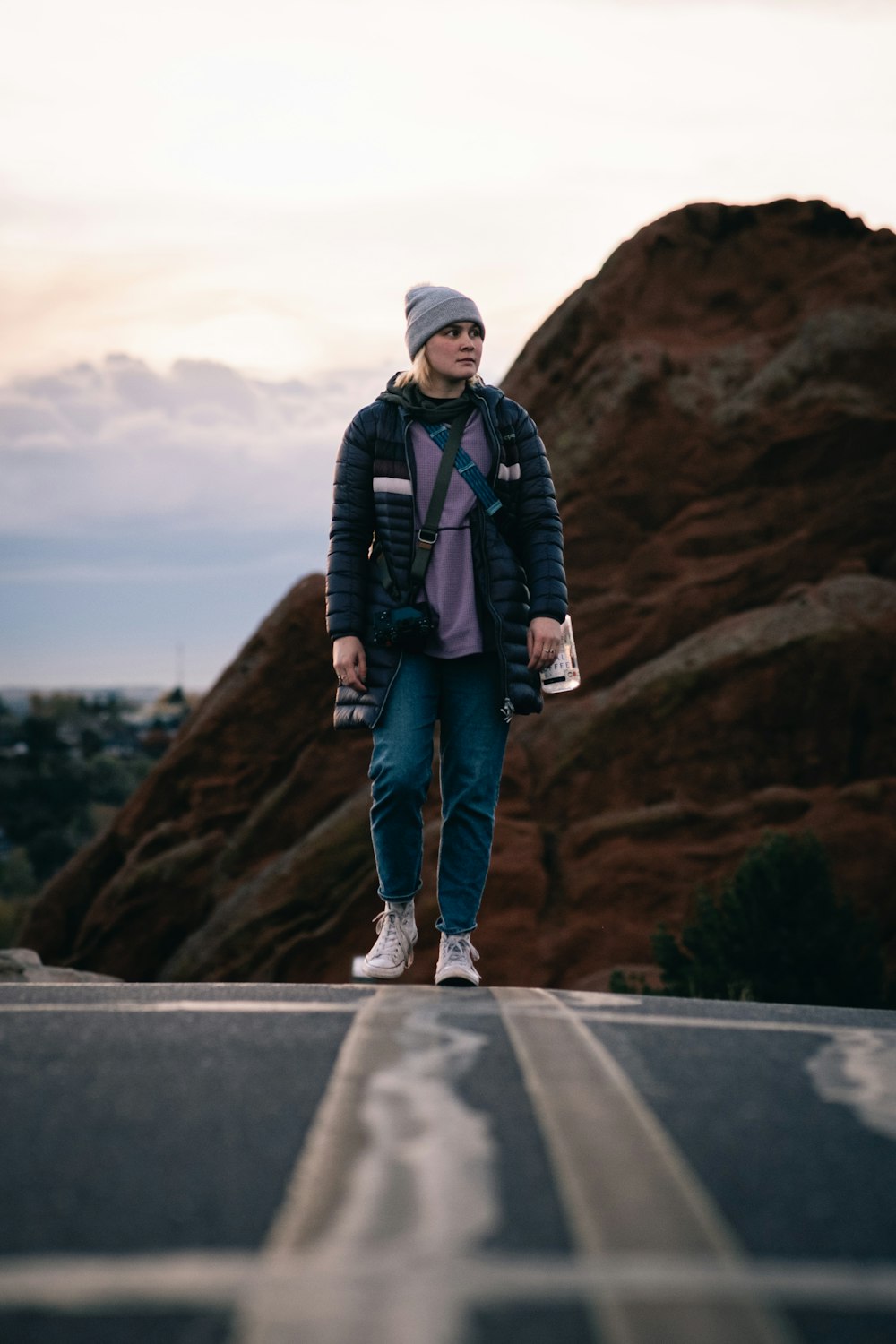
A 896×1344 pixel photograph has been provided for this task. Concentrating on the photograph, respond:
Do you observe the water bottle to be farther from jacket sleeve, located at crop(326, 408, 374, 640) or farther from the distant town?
the distant town

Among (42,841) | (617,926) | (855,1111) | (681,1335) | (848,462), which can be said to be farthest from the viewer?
(42,841)

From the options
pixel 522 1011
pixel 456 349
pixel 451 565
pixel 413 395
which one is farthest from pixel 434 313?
pixel 522 1011

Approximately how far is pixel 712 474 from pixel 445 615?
10601 mm

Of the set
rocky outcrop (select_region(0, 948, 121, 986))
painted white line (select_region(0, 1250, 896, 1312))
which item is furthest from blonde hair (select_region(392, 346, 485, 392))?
painted white line (select_region(0, 1250, 896, 1312))

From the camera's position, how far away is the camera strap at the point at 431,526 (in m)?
4.38

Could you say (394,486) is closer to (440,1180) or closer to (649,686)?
(440,1180)

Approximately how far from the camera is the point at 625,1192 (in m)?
2.12

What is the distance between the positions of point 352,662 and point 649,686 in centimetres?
894

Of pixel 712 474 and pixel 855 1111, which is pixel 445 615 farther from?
pixel 712 474

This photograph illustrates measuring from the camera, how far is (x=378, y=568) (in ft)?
14.8

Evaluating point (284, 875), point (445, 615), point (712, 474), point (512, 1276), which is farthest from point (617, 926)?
point (512, 1276)

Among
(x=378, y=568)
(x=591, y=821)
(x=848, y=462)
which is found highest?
(x=848, y=462)

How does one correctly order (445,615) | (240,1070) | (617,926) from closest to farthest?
(240,1070)
(445,615)
(617,926)

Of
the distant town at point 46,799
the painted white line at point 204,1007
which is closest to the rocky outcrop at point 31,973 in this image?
the painted white line at point 204,1007
